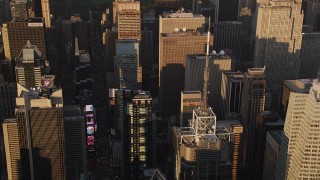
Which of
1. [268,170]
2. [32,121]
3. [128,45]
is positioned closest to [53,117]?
[32,121]

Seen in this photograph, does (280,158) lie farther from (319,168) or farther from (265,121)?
(265,121)

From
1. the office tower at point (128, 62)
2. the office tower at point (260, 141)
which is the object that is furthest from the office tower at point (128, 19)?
the office tower at point (260, 141)

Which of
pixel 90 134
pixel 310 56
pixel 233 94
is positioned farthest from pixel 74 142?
pixel 310 56

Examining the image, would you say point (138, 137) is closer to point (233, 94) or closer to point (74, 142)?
point (74, 142)

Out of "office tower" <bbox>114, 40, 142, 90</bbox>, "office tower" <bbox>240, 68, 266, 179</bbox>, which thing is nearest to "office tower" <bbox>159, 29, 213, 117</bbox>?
"office tower" <bbox>114, 40, 142, 90</bbox>

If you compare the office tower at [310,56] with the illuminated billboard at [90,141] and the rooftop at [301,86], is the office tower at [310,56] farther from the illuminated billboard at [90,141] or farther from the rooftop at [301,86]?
the illuminated billboard at [90,141]

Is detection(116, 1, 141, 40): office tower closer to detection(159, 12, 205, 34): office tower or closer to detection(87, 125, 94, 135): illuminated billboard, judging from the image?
detection(159, 12, 205, 34): office tower
